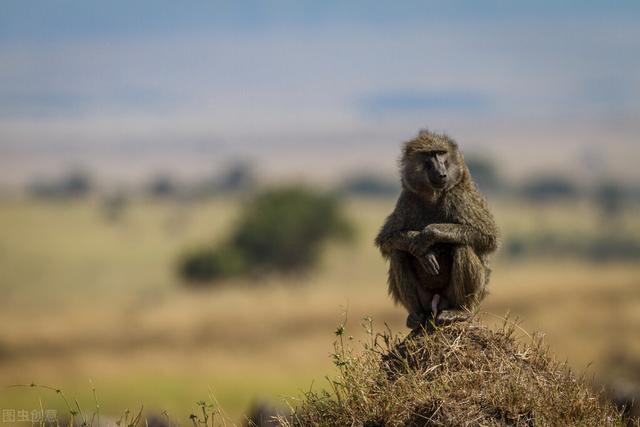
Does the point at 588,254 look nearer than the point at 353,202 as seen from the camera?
Yes

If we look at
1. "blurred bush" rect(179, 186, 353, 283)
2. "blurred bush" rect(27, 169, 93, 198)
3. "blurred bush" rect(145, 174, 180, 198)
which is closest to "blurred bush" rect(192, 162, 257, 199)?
"blurred bush" rect(145, 174, 180, 198)

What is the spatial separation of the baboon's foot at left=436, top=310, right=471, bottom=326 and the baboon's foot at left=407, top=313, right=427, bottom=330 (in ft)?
0.66

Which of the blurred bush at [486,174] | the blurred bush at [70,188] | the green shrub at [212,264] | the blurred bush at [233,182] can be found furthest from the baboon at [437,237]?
the blurred bush at [233,182]

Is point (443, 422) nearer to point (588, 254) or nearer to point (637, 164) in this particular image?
point (588, 254)

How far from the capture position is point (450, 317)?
32.3ft

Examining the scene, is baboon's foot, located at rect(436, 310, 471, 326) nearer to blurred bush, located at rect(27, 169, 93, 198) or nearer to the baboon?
the baboon

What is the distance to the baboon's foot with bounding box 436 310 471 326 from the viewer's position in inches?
387

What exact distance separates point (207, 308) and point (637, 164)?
143 m

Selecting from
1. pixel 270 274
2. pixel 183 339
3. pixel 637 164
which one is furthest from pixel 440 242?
pixel 637 164

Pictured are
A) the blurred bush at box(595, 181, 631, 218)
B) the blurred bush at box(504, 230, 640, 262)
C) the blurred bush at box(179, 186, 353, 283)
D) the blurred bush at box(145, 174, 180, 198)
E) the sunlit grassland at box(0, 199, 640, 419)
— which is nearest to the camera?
the sunlit grassland at box(0, 199, 640, 419)

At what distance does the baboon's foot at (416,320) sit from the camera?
10047 millimetres

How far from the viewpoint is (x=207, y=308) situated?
42.7 metres

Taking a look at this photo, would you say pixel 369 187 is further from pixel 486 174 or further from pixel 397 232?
pixel 397 232

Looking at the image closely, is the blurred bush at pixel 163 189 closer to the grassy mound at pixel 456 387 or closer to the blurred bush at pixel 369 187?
the blurred bush at pixel 369 187
